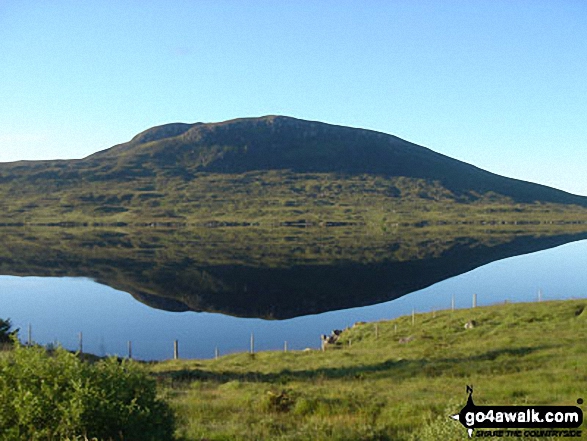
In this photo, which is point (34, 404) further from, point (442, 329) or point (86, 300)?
point (86, 300)

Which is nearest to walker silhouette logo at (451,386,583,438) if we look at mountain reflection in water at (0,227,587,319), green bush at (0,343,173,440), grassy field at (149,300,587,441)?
grassy field at (149,300,587,441)

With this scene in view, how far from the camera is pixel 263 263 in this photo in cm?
10306

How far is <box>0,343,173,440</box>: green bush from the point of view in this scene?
768 cm

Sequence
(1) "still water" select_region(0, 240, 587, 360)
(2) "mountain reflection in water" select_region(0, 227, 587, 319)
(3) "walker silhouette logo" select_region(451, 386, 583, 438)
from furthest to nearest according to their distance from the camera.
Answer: (2) "mountain reflection in water" select_region(0, 227, 587, 319), (1) "still water" select_region(0, 240, 587, 360), (3) "walker silhouette logo" select_region(451, 386, 583, 438)

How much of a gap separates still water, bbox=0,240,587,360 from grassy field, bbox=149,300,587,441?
15474 mm

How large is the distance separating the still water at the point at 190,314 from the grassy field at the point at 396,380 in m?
15.5

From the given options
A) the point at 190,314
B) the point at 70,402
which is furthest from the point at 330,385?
the point at 190,314

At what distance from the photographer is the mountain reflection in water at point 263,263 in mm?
75250

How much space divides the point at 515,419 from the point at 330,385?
13.4m

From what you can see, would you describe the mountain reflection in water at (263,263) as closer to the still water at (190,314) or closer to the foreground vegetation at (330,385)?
the still water at (190,314)

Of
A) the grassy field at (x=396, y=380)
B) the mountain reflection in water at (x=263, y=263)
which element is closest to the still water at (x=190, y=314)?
the mountain reflection in water at (x=263, y=263)

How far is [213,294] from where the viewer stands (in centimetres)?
7806

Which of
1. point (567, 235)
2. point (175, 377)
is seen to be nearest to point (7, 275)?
point (175, 377)

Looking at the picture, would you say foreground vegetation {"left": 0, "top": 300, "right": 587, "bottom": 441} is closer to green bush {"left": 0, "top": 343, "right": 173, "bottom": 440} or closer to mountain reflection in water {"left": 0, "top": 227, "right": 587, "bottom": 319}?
green bush {"left": 0, "top": 343, "right": 173, "bottom": 440}
